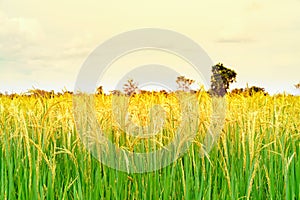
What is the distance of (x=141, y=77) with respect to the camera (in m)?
4.23

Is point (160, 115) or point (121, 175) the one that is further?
point (160, 115)

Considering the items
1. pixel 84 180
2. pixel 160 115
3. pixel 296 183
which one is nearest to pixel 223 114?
pixel 160 115

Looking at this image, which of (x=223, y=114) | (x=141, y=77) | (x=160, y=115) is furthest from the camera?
(x=141, y=77)

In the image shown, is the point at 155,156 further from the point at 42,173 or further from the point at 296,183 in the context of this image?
the point at 296,183

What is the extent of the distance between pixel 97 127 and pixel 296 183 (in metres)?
1.37

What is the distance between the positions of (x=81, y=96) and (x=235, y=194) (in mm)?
1908

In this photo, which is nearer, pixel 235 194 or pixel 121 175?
pixel 235 194

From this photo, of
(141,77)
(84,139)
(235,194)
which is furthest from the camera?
(141,77)

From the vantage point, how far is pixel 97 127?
2.54 m

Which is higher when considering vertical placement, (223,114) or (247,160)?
(223,114)

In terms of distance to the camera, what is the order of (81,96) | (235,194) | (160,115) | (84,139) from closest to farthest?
(235,194)
(84,139)
(160,115)
(81,96)

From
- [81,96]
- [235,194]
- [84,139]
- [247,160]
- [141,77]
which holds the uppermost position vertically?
[141,77]

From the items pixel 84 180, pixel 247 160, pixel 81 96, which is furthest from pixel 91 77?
pixel 247 160

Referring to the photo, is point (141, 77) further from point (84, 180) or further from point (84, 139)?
point (84, 180)
